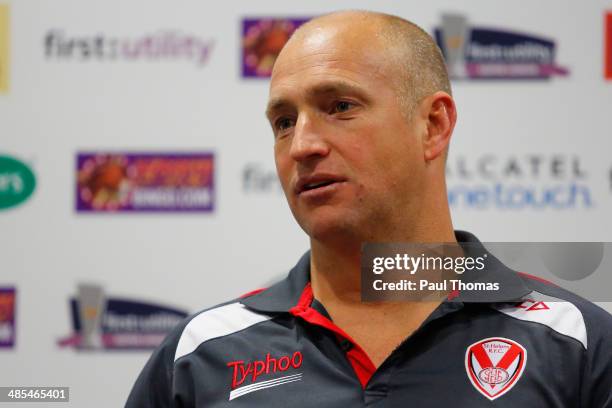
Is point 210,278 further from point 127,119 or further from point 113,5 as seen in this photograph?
point 113,5

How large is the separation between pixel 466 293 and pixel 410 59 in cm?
42

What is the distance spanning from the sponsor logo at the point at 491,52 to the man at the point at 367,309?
997 mm

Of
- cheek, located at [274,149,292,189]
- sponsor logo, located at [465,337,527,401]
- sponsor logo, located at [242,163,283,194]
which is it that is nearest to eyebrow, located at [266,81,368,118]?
cheek, located at [274,149,292,189]

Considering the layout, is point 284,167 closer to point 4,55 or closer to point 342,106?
point 342,106

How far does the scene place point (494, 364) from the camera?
4.28 ft

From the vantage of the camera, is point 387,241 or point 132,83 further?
point 132,83

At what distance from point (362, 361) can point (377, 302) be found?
0.43 feet

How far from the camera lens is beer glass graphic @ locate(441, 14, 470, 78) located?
8.10ft

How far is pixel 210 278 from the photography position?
246 centimetres

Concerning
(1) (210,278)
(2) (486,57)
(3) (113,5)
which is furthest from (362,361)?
(3) (113,5)

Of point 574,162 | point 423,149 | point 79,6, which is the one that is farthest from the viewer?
point 79,6

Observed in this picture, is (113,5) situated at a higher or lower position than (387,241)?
higher

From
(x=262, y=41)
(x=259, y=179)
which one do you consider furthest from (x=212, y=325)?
(x=262, y=41)

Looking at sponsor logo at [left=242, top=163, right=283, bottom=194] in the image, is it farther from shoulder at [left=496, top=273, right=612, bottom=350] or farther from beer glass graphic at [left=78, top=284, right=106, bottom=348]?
shoulder at [left=496, top=273, right=612, bottom=350]
